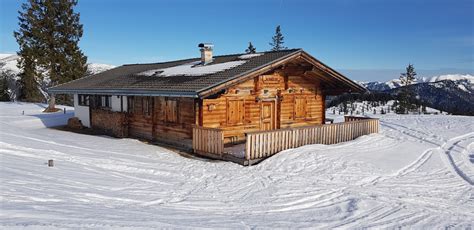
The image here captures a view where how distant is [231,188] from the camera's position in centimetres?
957

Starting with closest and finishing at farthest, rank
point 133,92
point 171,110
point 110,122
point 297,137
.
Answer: point 297,137 < point 171,110 < point 133,92 < point 110,122

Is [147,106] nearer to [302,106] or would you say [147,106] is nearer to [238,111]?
[238,111]

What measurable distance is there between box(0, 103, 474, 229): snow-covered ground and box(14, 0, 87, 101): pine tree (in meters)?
23.5

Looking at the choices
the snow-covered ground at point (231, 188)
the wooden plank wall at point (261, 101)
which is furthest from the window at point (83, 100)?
the wooden plank wall at point (261, 101)

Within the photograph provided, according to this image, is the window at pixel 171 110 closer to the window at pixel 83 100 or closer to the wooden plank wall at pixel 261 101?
the wooden plank wall at pixel 261 101

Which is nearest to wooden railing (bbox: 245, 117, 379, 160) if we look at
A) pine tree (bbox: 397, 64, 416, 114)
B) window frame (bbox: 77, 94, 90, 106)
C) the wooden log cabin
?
the wooden log cabin

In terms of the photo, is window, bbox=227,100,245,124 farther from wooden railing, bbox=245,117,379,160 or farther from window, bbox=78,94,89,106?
window, bbox=78,94,89,106

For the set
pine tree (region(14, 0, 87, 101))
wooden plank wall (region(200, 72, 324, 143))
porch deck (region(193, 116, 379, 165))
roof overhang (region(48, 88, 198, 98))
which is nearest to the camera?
porch deck (region(193, 116, 379, 165))

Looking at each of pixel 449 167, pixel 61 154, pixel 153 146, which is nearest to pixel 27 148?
pixel 61 154

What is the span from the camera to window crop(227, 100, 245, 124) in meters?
15.8

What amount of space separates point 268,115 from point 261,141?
195 inches

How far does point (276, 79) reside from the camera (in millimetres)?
17531

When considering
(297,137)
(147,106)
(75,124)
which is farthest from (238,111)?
(75,124)

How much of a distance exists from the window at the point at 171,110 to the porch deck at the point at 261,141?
2.31 metres
